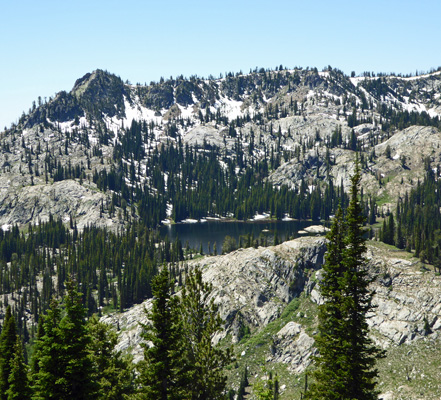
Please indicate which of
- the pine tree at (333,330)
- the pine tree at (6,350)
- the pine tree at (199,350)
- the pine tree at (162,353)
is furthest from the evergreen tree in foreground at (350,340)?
the pine tree at (6,350)

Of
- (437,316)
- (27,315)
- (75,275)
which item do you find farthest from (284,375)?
(75,275)

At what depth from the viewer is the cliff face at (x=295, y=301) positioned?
97562 mm

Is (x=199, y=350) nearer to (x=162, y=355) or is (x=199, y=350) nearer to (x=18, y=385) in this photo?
(x=162, y=355)

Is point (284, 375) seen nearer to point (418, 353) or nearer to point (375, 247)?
point (418, 353)

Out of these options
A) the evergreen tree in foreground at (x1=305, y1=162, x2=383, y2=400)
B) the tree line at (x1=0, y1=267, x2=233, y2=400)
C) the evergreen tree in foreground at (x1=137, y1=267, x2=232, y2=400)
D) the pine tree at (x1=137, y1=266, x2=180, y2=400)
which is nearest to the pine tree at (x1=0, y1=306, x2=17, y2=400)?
the tree line at (x1=0, y1=267, x2=233, y2=400)

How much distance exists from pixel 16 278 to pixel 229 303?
376ft

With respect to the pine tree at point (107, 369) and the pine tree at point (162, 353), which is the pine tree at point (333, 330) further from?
the pine tree at point (107, 369)

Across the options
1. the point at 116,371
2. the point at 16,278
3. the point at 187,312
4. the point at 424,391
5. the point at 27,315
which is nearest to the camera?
the point at 187,312

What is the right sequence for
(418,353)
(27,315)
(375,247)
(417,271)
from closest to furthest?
(418,353), (417,271), (375,247), (27,315)

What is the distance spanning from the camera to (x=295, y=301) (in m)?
119

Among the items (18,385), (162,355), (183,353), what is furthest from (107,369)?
(183,353)

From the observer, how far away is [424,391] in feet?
242

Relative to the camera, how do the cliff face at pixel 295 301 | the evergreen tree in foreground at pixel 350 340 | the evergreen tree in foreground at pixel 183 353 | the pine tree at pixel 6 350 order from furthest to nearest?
the cliff face at pixel 295 301 < the pine tree at pixel 6 350 < the evergreen tree in foreground at pixel 350 340 < the evergreen tree in foreground at pixel 183 353

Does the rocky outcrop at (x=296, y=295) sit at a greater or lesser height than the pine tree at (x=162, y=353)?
lesser
